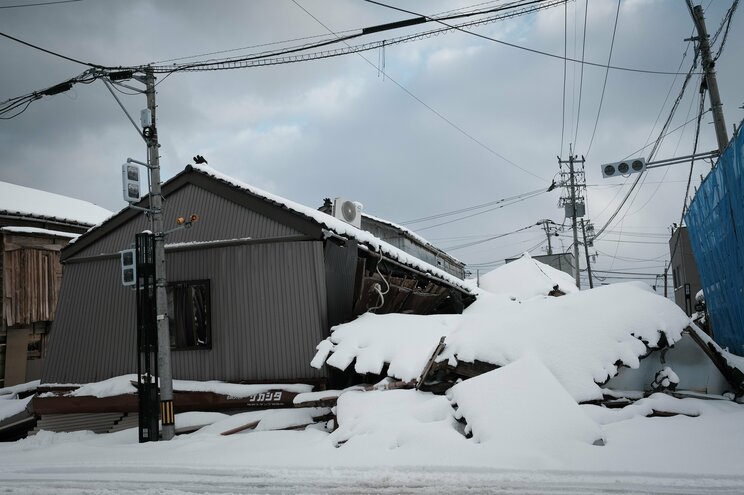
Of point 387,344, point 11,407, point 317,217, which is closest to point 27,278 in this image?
point 11,407

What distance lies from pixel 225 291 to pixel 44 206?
15.4 meters

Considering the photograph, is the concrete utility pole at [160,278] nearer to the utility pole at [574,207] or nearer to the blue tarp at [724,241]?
the blue tarp at [724,241]

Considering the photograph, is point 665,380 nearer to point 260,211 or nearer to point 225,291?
point 260,211

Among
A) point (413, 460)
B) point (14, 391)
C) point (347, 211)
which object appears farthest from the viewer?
point (14, 391)

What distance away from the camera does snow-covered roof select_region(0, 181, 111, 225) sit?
65.9 ft

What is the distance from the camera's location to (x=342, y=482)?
17.7 feet

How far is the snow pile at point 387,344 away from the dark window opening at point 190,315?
3212 millimetres

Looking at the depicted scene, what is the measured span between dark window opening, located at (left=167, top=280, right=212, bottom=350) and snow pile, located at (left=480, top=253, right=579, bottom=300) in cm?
1846

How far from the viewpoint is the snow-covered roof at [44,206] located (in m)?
20.1

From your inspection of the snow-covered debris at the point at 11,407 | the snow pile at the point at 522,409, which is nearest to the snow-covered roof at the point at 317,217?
the snow pile at the point at 522,409

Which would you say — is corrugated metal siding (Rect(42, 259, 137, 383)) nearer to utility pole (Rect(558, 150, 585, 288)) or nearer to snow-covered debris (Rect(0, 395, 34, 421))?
snow-covered debris (Rect(0, 395, 34, 421))

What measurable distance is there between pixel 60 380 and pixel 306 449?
29.6ft

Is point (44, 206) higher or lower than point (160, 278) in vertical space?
higher

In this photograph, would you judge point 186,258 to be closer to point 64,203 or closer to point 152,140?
point 152,140
